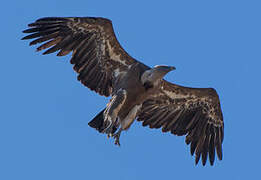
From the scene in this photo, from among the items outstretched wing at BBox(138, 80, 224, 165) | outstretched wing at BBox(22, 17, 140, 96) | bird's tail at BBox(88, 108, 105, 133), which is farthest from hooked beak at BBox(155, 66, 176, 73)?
bird's tail at BBox(88, 108, 105, 133)

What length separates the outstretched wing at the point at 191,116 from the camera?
64.3 ft

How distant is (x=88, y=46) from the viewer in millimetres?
18656

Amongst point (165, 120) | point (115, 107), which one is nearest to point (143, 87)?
point (115, 107)

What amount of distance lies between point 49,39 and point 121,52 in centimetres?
203

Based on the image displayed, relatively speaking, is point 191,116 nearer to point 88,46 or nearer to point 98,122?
point 98,122

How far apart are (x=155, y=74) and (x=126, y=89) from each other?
882 millimetres

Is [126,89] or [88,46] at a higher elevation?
[88,46]

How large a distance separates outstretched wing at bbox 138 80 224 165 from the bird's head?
1.53 meters

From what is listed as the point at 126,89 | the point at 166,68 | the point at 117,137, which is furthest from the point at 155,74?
the point at 117,137

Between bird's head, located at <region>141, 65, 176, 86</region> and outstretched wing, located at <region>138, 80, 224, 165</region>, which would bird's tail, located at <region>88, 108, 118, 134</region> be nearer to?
bird's head, located at <region>141, 65, 176, 86</region>

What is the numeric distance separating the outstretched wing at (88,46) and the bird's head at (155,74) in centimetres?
93

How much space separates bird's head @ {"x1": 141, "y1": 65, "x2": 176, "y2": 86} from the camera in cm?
1780

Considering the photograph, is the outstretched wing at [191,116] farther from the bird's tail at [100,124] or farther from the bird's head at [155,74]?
the bird's tail at [100,124]

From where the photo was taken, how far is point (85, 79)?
18.6m
